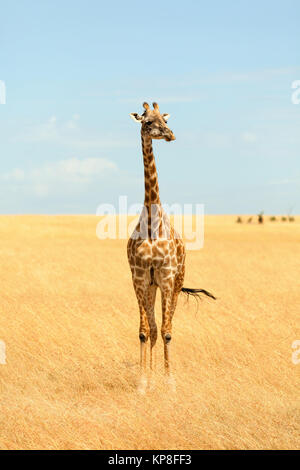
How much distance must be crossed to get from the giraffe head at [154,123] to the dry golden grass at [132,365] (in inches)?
142

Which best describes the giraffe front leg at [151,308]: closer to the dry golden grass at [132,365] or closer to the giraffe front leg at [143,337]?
the giraffe front leg at [143,337]

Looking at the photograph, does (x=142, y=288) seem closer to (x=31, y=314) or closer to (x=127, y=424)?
(x=127, y=424)

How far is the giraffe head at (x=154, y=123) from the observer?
8.10 meters

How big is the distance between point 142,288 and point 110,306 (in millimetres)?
7217

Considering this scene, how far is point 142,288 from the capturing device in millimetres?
8664

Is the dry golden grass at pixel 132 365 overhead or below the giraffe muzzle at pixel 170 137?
below

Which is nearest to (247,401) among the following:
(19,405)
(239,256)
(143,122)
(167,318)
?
(167,318)

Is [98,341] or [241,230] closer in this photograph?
[98,341]

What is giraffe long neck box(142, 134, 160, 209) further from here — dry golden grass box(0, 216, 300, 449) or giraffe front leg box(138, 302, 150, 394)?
dry golden grass box(0, 216, 300, 449)

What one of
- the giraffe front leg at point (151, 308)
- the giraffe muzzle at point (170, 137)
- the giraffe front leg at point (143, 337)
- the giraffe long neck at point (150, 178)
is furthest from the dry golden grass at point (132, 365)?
the giraffe muzzle at point (170, 137)

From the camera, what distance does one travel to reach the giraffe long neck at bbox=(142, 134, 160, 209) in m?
8.61

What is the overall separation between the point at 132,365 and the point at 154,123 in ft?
15.2

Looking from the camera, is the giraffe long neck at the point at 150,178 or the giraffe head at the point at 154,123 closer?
the giraffe head at the point at 154,123

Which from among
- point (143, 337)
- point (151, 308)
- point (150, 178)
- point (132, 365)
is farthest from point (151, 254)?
point (132, 365)
